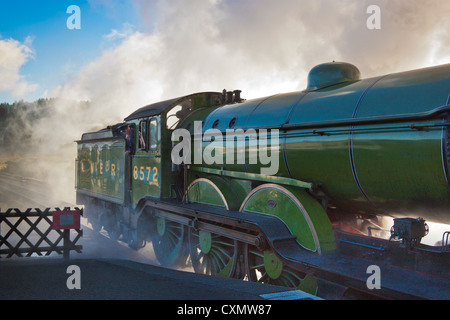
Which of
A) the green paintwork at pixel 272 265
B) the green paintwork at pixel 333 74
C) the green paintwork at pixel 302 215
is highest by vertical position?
the green paintwork at pixel 333 74

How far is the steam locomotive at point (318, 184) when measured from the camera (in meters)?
3.54

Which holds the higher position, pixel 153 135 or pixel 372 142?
pixel 153 135

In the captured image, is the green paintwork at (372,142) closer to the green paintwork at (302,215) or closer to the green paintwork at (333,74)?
the green paintwork at (333,74)

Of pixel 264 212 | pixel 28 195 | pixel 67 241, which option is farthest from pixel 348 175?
Result: pixel 28 195

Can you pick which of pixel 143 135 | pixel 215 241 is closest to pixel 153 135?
pixel 143 135

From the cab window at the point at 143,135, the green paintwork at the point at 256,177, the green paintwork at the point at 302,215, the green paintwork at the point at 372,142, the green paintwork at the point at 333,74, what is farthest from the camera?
the cab window at the point at 143,135

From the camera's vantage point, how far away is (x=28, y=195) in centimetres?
1995

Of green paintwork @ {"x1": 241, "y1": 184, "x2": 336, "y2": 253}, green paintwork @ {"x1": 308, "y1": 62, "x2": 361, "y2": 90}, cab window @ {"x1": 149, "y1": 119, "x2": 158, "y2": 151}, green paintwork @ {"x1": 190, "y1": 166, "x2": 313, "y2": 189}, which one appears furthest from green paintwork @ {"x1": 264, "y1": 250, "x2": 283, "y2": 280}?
cab window @ {"x1": 149, "y1": 119, "x2": 158, "y2": 151}

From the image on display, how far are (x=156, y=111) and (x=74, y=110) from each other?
2598 centimetres

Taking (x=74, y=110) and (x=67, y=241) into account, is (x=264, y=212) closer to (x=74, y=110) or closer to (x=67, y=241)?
(x=67, y=241)

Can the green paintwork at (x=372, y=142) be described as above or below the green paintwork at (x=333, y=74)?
below

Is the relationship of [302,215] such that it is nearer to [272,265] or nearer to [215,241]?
[272,265]

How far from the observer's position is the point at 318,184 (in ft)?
15.0

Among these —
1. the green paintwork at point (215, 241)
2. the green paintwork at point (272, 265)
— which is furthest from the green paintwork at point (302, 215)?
the green paintwork at point (215, 241)
